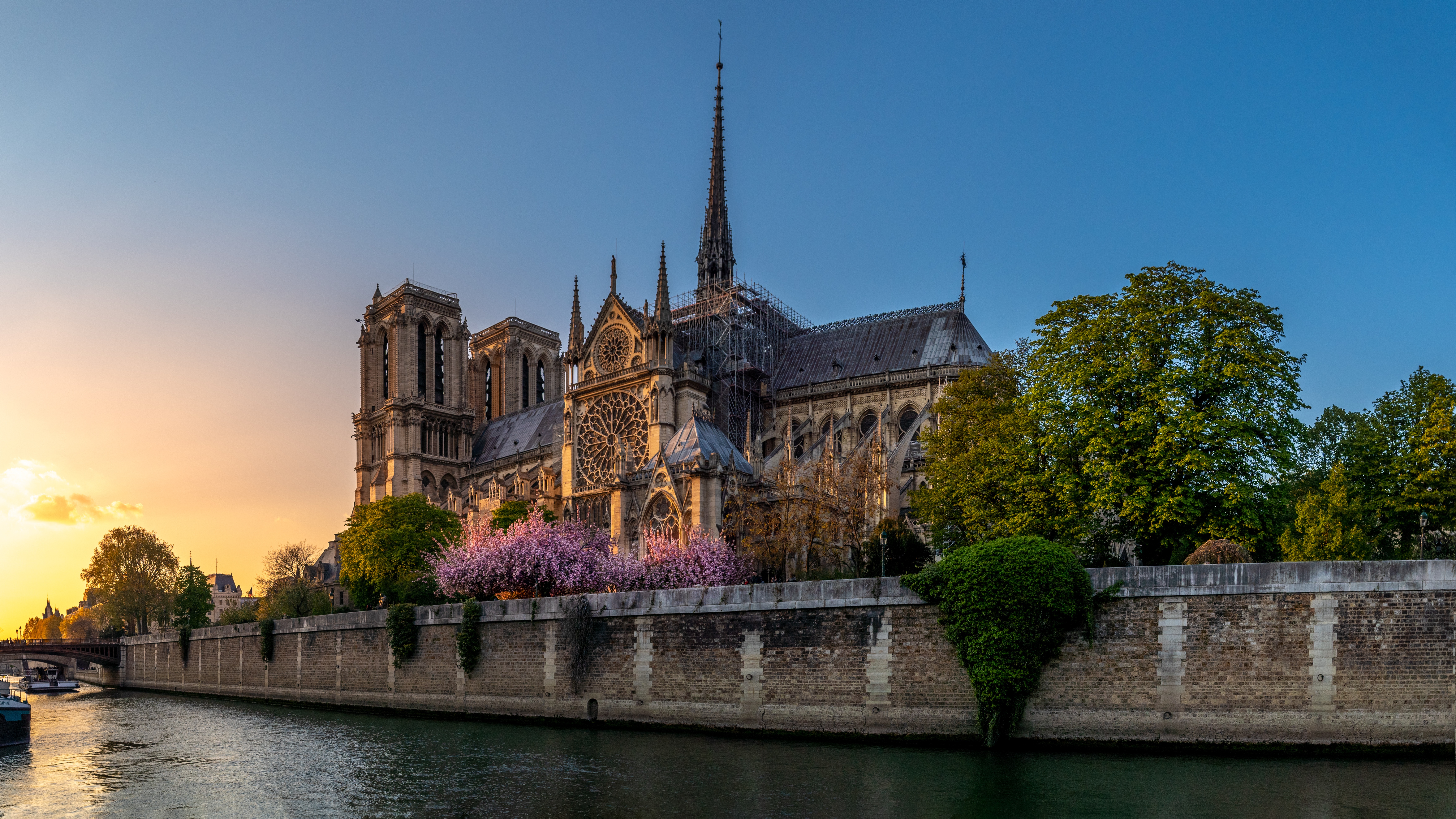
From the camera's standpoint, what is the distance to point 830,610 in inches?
989

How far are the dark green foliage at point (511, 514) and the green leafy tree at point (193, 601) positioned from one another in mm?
26651

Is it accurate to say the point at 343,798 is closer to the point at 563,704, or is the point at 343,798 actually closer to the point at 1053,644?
the point at 563,704

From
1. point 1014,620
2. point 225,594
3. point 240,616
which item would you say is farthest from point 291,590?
point 225,594

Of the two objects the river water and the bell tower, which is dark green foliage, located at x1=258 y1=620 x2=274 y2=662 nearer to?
the river water

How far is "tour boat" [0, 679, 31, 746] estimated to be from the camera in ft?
91.2

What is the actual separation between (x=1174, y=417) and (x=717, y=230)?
44.1 metres

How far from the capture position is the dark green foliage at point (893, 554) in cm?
3256

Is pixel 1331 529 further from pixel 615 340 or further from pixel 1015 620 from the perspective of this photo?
pixel 615 340

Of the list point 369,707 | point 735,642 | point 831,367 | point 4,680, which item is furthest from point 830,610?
point 4,680

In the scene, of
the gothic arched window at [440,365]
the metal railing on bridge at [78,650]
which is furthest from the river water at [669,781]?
the gothic arched window at [440,365]

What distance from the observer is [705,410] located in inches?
2050

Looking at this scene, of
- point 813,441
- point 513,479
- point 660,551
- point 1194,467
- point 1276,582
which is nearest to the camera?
point 1276,582

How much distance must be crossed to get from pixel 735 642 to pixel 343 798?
9.99m

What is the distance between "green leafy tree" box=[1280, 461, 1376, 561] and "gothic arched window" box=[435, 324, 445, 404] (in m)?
62.7
